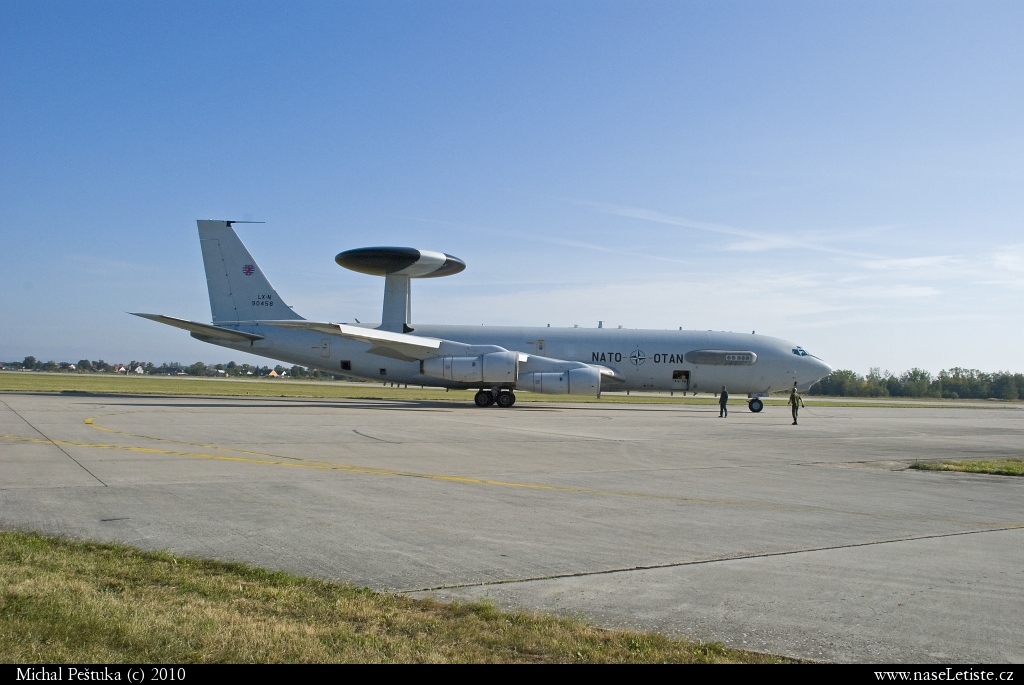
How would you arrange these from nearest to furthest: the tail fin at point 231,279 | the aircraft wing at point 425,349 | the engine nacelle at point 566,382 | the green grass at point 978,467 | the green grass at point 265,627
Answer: the green grass at point 265,627, the green grass at point 978,467, the aircraft wing at point 425,349, the engine nacelle at point 566,382, the tail fin at point 231,279

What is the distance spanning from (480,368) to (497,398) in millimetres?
2088

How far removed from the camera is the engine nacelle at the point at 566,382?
33.0 m

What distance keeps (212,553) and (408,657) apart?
2.97 m

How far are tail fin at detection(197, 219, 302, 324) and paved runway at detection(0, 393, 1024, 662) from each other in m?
18.5

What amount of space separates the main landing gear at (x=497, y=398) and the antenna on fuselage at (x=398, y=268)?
195 inches

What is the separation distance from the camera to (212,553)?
643cm

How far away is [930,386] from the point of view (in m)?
114

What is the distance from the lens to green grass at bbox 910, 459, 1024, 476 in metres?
14.3

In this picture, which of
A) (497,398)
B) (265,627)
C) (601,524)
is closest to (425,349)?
(497,398)

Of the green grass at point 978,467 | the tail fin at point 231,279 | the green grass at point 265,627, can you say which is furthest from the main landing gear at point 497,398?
the green grass at point 265,627

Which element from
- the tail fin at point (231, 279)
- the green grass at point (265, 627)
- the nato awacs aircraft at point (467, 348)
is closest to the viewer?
the green grass at point (265, 627)

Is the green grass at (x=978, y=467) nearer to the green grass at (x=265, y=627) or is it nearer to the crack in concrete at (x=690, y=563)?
the crack in concrete at (x=690, y=563)
